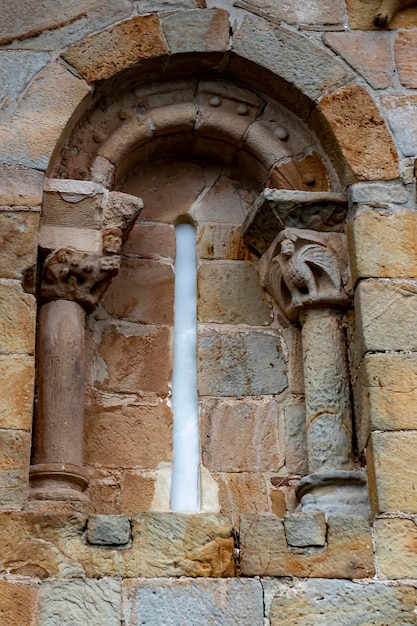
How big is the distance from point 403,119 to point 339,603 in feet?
7.31

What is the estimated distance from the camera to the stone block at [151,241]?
5812 mm

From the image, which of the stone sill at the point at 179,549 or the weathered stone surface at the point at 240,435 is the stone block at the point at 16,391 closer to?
the stone sill at the point at 179,549

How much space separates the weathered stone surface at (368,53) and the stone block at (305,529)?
2075 mm

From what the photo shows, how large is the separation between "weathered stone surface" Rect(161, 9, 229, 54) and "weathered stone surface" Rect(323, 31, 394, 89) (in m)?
0.48

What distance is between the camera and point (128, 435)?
5398 millimetres

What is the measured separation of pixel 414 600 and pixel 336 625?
314mm

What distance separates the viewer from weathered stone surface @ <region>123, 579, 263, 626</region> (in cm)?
466

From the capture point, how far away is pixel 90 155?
18.7ft

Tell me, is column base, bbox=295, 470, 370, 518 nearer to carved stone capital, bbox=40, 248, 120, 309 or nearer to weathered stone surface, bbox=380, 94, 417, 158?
carved stone capital, bbox=40, 248, 120, 309

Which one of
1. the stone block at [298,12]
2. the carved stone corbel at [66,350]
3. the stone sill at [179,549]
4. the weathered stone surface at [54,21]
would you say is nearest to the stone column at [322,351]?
the stone sill at [179,549]

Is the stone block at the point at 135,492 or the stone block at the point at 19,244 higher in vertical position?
the stone block at the point at 19,244

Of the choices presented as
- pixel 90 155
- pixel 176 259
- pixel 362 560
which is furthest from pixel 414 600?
pixel 90 155

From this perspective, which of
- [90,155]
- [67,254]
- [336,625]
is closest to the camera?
[336,625]

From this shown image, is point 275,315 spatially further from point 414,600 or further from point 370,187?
point 414,600
